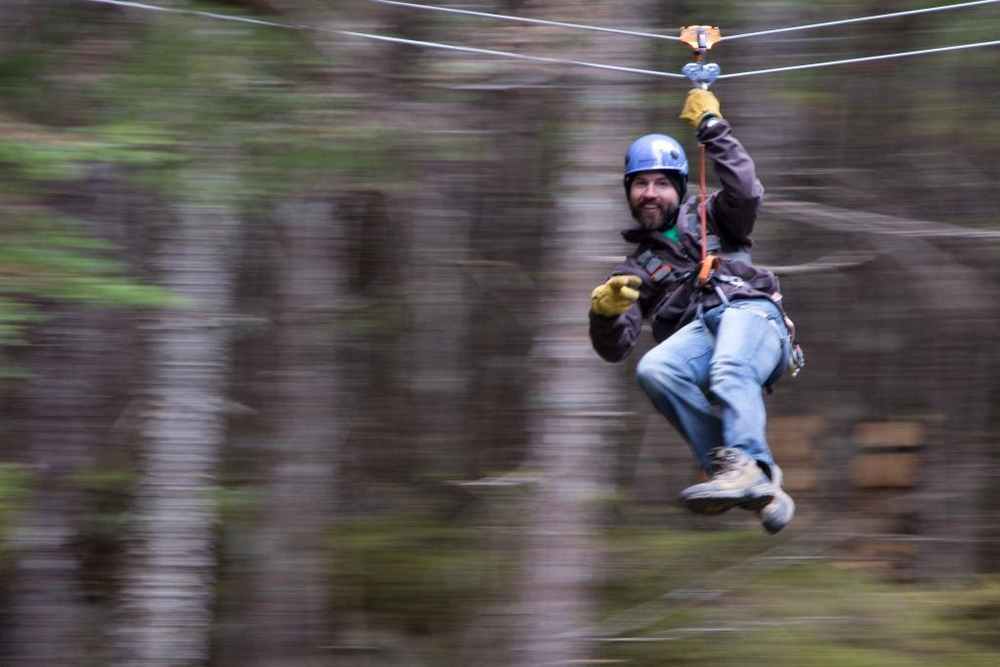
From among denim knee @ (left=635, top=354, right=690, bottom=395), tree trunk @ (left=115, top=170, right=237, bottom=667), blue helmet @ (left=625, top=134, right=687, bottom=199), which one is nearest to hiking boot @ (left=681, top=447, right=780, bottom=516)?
denim knee @ (left=635, top=354, right=690, bottom=395)

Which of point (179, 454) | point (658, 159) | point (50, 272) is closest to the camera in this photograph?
point (658, 159)

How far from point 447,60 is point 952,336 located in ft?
15.7

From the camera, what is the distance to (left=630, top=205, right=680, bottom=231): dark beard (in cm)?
494

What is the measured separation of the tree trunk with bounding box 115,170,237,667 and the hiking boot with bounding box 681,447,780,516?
3.35 m

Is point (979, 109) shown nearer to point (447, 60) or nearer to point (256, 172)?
point (447, 60)

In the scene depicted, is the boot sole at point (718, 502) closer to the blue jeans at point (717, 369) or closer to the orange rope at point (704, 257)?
the blue jeans at point (717, 369)

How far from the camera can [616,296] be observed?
469 cm

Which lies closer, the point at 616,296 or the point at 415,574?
the point at 616,296

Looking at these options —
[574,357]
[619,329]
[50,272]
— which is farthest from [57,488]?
[619,329]

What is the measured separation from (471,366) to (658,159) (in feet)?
15.9

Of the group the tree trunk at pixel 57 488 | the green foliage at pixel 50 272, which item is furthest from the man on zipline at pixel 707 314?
the tree trunk at pixel 57 488

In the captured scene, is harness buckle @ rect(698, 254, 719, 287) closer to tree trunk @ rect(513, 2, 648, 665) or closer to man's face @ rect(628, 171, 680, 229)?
man's face @ rect(628, 171, 680, 229)

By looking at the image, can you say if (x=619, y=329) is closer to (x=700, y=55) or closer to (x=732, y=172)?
(x=732, y=172)

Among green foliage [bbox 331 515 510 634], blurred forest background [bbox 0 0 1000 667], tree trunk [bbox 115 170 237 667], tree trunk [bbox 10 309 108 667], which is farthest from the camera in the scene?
green foliage [bbox 331 515 510 634]
